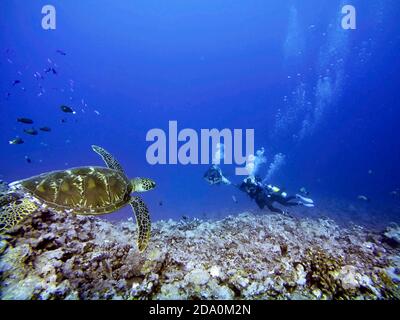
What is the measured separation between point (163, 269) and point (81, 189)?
6.22 ft

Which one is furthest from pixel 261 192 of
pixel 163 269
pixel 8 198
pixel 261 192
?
pixel 8 198

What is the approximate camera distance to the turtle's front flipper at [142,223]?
3.41 meters

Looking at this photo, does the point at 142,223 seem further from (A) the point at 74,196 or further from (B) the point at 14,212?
(B) the point at 14,212

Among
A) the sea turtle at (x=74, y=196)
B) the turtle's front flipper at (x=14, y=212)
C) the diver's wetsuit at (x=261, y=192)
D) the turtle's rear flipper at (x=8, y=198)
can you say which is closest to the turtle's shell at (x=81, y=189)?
the sea turtle at (x=74, y=196)

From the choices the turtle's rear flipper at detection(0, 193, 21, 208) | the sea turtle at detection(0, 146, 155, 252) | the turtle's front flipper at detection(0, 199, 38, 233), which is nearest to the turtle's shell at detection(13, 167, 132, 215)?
the sea turtle at detection(0, 146, 155, 252)

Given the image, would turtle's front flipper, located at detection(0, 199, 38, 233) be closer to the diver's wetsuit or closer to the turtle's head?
the turtle's head

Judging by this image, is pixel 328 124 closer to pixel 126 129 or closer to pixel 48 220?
pixel 126 129

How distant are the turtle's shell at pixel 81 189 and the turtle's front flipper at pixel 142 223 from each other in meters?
0.22

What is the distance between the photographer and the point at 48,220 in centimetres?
344

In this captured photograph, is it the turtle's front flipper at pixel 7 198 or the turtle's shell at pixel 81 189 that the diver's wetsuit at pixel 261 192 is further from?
the turtle's front flipper at pixel 7 198

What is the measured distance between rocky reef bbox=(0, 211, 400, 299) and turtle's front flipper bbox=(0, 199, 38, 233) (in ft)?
0.49

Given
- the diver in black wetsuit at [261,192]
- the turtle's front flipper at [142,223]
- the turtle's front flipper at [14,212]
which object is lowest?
the diver in black wetsuit at [261,192]

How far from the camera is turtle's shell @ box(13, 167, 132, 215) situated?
352cm
